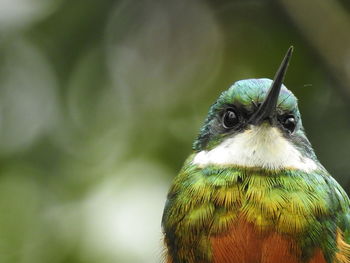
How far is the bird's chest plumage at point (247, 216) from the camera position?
3.71 meters

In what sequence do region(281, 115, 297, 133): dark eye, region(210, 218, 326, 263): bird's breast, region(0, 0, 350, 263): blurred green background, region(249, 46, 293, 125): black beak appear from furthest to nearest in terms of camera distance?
region(0, 0, 350, 263): blurred green background, region(281, 115, 297, 133): dark eye, region(249, 46, 293, 125): black beak, region(210, 218, 326, 263): bird's breast

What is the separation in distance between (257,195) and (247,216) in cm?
12

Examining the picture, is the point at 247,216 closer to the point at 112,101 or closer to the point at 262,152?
the point at 262,152

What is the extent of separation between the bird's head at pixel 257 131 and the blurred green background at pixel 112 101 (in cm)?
79

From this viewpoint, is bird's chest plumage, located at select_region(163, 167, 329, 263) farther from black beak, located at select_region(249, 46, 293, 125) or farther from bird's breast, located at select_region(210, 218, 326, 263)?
black beak, located at select_region(249, 46, 293, 125)

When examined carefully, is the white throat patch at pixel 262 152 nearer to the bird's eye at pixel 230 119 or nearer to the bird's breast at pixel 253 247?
the bird's eye at pixel 230 119

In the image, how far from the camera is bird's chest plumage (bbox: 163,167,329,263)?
12.2 feet

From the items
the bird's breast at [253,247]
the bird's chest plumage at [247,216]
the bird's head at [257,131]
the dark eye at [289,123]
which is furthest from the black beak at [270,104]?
the bird's breast at [253,247]

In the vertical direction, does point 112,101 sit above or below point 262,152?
above

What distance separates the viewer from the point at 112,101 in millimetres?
6273

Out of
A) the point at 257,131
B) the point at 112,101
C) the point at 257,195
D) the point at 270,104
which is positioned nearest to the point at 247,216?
the point at 257,195

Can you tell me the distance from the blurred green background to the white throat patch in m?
0.90

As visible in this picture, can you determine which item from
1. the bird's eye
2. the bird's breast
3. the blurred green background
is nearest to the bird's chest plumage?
the bird's breast

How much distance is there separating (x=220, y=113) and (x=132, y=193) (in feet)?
4.73
